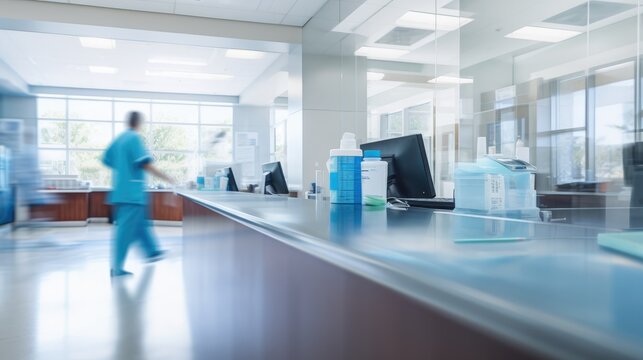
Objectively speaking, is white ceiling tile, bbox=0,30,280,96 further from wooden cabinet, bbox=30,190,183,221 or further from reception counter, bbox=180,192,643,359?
reception counter, bbox=180,192,643,359

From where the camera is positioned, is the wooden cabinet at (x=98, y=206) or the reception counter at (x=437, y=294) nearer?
the reception counter at (x=437, y=294)

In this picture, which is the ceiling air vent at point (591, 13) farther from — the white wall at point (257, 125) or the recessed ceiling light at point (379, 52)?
the white wall at point (257, 125)

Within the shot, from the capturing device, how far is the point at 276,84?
8.70 meters

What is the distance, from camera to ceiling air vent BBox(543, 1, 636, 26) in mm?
2686

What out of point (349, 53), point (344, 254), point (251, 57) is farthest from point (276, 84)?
point (344, 254)

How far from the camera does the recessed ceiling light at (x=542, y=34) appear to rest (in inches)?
116

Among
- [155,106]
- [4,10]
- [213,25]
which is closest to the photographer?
[4,10]

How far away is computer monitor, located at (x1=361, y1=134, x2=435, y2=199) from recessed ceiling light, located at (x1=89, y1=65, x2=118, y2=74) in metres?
8.09

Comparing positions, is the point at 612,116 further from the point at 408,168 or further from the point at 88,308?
the point at 88,308

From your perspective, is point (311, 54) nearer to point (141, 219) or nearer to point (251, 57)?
point (251, 57)

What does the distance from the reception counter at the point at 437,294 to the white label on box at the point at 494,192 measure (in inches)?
20.5

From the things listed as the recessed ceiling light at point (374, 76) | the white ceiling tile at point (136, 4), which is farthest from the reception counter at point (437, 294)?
the white ceiling tile at point (136, 4)

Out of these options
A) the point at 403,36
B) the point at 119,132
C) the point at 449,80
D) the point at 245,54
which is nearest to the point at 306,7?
the point at 403,36

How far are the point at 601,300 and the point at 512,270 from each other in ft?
0.34
